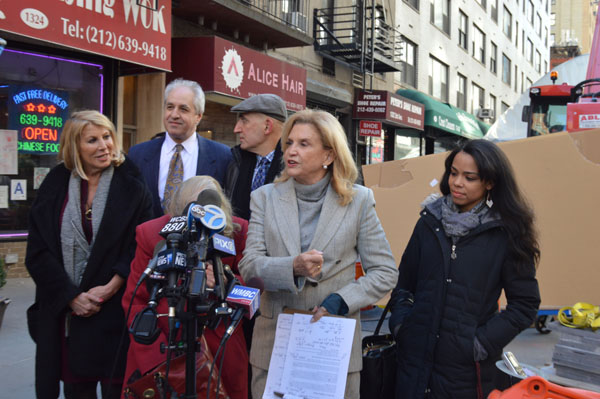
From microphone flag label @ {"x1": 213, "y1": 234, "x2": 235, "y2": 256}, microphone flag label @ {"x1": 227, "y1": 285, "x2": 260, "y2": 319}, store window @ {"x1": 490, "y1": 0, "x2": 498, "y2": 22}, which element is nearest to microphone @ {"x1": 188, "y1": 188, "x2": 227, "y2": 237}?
microphone flag label @ {"x1": 213, "y1": 234, "x2": 235, "y2": 256}

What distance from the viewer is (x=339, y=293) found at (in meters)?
2.54

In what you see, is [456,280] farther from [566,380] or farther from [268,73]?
[268,73]

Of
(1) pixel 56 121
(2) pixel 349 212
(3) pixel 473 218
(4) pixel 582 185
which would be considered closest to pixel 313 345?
(2) pixel 349 212

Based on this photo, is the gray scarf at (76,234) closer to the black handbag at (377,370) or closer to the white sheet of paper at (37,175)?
the black handbag at (377,370)

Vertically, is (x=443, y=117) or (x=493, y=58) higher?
(x=493, y=58)

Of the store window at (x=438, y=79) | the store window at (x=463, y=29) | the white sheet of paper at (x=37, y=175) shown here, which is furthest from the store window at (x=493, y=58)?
the white sheet of paper at (x=37, y=175)

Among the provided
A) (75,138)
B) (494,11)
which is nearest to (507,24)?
(494,11)

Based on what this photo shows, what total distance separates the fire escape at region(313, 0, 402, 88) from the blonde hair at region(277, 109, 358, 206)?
14884 mm

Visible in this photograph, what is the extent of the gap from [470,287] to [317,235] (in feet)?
2.41

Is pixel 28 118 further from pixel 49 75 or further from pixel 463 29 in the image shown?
pixel 463 29

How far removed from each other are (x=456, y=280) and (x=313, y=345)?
0.74m

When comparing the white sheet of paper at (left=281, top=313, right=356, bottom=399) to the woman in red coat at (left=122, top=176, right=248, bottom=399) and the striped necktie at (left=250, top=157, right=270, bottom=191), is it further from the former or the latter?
the striped necktie at (left=250, top=157, right=270, bottom=191)

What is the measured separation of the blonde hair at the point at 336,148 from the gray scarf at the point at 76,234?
135 centimetres

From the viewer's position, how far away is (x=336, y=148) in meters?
2.75
